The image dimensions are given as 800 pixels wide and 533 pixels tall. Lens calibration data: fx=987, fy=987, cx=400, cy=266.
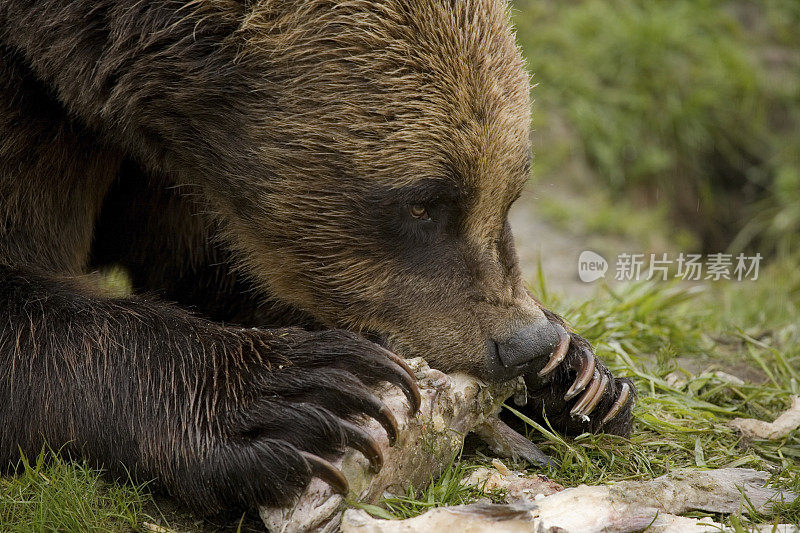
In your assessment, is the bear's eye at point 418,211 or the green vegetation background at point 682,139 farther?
the green vegetation background at point 682,139

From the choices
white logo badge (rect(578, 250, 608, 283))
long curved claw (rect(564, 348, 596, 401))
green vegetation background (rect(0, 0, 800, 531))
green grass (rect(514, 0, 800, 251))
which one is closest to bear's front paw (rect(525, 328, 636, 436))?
long curved claw (rect(564, 348, 596, 401))

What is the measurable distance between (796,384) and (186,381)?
290 cm

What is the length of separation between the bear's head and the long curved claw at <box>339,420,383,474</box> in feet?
1.94

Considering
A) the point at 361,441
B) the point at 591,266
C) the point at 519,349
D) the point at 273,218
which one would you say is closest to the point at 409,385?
the point at 361,441

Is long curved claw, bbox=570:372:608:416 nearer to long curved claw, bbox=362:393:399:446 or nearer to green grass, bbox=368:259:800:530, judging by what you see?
green grass, bbox=368:259:800:530

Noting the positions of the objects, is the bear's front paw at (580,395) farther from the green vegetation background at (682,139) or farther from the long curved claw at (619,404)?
the green vegetation background at (682,139)

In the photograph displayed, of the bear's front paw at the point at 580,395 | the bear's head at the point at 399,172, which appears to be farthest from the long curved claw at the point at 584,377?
the bear's head at the point at 399,172

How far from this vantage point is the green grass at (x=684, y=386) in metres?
3.54

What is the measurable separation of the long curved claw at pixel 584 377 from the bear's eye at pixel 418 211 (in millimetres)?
840

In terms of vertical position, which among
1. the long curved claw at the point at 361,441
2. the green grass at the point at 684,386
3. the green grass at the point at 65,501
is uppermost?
the long curved claw at the point at 361,441

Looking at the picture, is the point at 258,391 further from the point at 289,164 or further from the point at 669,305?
the point at 669,305

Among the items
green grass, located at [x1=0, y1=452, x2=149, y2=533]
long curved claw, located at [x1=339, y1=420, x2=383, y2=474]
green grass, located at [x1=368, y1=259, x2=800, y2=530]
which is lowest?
green grass, located at [x1=0, y1=452, x2=149, y2=533]

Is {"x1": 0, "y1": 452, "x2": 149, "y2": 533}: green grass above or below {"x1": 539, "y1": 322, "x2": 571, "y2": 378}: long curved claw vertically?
below

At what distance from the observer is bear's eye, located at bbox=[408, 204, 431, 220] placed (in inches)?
132
